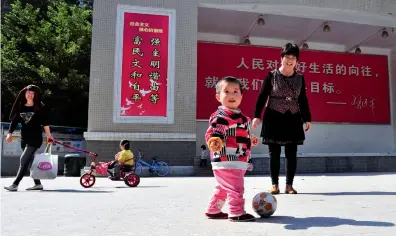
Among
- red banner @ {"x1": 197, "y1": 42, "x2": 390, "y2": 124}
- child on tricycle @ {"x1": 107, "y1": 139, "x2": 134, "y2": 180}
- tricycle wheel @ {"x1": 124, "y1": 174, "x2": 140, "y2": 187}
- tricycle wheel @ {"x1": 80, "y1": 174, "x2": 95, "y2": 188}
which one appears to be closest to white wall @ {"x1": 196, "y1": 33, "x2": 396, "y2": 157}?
red banner @ {"x1": 197, "y1": 42, "x2": 390, "y2": 124}

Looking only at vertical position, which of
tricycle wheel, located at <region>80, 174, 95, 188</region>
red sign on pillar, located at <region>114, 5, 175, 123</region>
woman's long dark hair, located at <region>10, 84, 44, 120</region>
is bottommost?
tricycle wheel, located at <region>80, 174, 95, 188</region>

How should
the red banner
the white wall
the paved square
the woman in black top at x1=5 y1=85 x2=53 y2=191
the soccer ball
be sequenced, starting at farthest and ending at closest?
the white wall
the red banner
the woman in black top at x1=5 y1=85 x2=53 y2=191
the soccer ball
the paved square

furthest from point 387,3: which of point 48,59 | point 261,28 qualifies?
point 48,59

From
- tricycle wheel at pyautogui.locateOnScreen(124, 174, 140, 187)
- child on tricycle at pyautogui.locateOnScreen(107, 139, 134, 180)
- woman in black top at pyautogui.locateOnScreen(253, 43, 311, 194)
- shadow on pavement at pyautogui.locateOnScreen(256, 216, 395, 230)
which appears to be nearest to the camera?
shadow on pavement at pyautogui.locateOnScreen(256, 216, 395, 230)

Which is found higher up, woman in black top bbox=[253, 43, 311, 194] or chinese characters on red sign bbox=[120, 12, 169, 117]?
chinese characters on red sign bbox=[120, 12, 169, 117]

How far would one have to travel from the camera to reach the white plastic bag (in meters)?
4.76

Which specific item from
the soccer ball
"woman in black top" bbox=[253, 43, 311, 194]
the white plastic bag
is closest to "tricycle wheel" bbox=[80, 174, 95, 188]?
the white plastic bag

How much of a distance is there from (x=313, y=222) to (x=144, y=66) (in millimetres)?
7149

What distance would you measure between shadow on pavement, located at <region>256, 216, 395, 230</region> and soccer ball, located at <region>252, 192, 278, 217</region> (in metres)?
0.05

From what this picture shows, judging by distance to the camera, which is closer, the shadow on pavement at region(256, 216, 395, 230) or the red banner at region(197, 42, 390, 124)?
the shadow on pavement at region(256, 216, 395, 230)

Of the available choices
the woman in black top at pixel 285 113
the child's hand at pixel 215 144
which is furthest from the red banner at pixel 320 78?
the child's hand at pixel 215 144

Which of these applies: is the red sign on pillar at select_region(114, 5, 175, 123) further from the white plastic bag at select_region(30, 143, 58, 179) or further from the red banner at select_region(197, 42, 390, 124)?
the white plastic bag at select_region(30, 143, 58, 179)

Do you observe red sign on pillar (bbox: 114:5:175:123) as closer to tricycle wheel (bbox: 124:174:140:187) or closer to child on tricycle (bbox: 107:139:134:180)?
child on tricycle (bbox: 107:139:134:180)

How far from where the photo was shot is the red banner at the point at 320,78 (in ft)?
36.7
